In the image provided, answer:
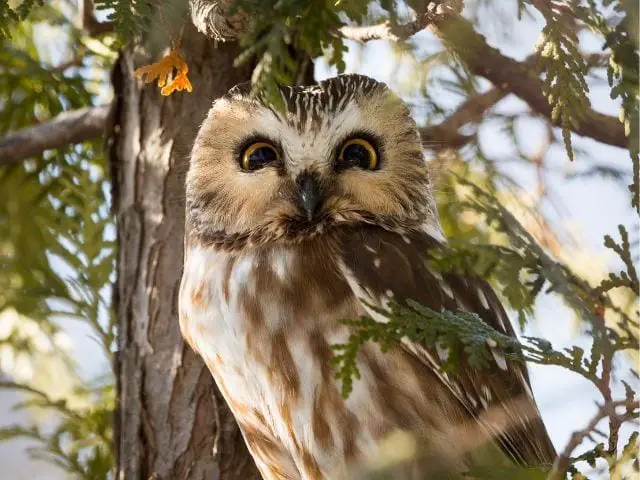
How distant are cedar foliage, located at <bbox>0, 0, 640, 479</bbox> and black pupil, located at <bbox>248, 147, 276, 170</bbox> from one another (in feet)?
0.80

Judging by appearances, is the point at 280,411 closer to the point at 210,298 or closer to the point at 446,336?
the point at 210,298

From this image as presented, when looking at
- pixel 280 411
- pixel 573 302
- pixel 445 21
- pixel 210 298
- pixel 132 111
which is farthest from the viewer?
pixel 132 111

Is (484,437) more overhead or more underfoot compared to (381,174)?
more underfoot

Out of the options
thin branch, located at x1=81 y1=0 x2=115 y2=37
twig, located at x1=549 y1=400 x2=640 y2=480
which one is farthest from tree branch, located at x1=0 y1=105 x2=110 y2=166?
twig, located at x1=549 y1=400 x2=640 y2=480

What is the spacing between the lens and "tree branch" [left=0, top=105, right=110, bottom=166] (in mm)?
3141

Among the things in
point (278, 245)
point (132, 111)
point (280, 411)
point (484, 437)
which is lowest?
point (484, 437)

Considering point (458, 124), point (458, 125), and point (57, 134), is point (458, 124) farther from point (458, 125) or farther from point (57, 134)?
point (57, 134)

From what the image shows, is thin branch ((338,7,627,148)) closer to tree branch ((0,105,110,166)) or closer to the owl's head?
the owl's head

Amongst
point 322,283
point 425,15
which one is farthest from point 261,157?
point 425,15

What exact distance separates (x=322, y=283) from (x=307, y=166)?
36cm

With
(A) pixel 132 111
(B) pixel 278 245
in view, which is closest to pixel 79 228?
(A) pixel 132 111

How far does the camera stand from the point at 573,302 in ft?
5.20

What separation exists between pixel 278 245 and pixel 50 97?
1571mm

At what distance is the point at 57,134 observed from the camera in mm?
3170
